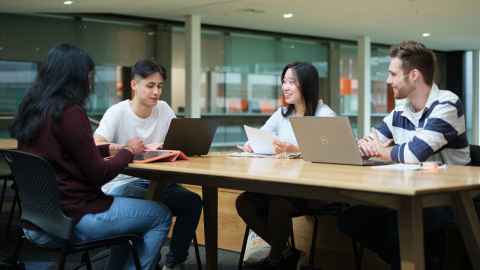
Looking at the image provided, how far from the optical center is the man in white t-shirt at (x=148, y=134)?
347 cm

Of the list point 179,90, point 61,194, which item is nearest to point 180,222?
point 61,194

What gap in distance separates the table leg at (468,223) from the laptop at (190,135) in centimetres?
139

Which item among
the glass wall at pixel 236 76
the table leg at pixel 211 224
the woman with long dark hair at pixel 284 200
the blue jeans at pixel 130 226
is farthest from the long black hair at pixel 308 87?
the glass wall at pixel 236 76

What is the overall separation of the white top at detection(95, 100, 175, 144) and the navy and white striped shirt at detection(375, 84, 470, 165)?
4.29 ft

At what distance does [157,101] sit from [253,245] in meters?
1.03

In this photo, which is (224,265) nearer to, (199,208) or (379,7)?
(199,208)

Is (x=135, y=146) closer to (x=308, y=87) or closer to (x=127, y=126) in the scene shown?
(x=127, y=126)

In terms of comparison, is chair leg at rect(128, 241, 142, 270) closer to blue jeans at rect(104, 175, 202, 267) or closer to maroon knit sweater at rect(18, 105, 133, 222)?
maroon knit sweater at rect(18, 105, 133, 222)

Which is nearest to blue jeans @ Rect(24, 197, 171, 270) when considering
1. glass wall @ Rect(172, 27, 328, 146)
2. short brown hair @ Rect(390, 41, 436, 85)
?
short brown hair @ Rect(390, 41, 436, 85)

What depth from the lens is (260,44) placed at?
12.3 m

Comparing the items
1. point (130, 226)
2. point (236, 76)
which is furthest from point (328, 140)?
point (236, 76)

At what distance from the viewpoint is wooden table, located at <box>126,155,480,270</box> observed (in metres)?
2.10

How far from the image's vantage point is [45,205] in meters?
2.49

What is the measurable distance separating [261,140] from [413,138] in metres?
0.90
